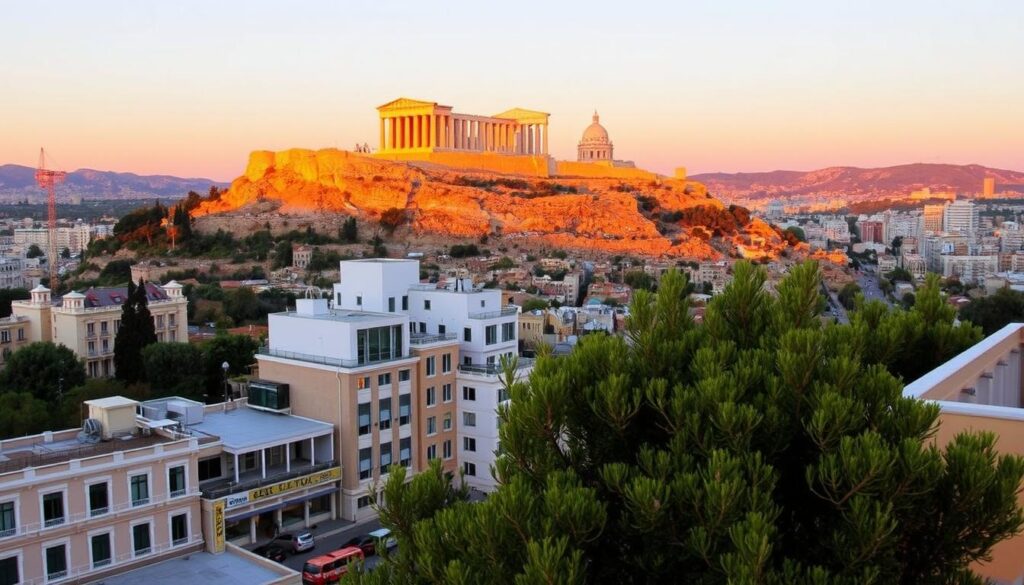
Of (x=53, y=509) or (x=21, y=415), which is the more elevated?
(x=21, y=415)

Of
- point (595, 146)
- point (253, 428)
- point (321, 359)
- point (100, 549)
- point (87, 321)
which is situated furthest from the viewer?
point (595, 146)

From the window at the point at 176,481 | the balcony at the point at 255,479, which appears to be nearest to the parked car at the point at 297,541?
the balcony at the point at 255,479

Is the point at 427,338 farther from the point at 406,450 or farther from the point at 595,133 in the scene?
the point at 595,133

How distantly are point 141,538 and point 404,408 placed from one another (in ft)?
20.2

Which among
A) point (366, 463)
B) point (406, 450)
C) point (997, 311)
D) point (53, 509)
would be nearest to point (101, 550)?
point (53, 509)

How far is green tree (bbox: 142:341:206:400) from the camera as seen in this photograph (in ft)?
81.0

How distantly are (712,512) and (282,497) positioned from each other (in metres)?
14.1

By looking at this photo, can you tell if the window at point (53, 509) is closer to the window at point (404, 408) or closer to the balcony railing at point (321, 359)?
the balcony railing at point (321, 359)

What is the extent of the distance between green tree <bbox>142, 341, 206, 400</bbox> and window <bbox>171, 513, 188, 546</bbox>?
9.84 m

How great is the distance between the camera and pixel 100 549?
1409 centimetres

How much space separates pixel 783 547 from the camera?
435cm

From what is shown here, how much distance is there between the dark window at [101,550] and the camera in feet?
46.0

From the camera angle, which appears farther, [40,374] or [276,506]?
[40,374]

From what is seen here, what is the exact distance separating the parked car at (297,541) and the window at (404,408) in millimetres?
3493
